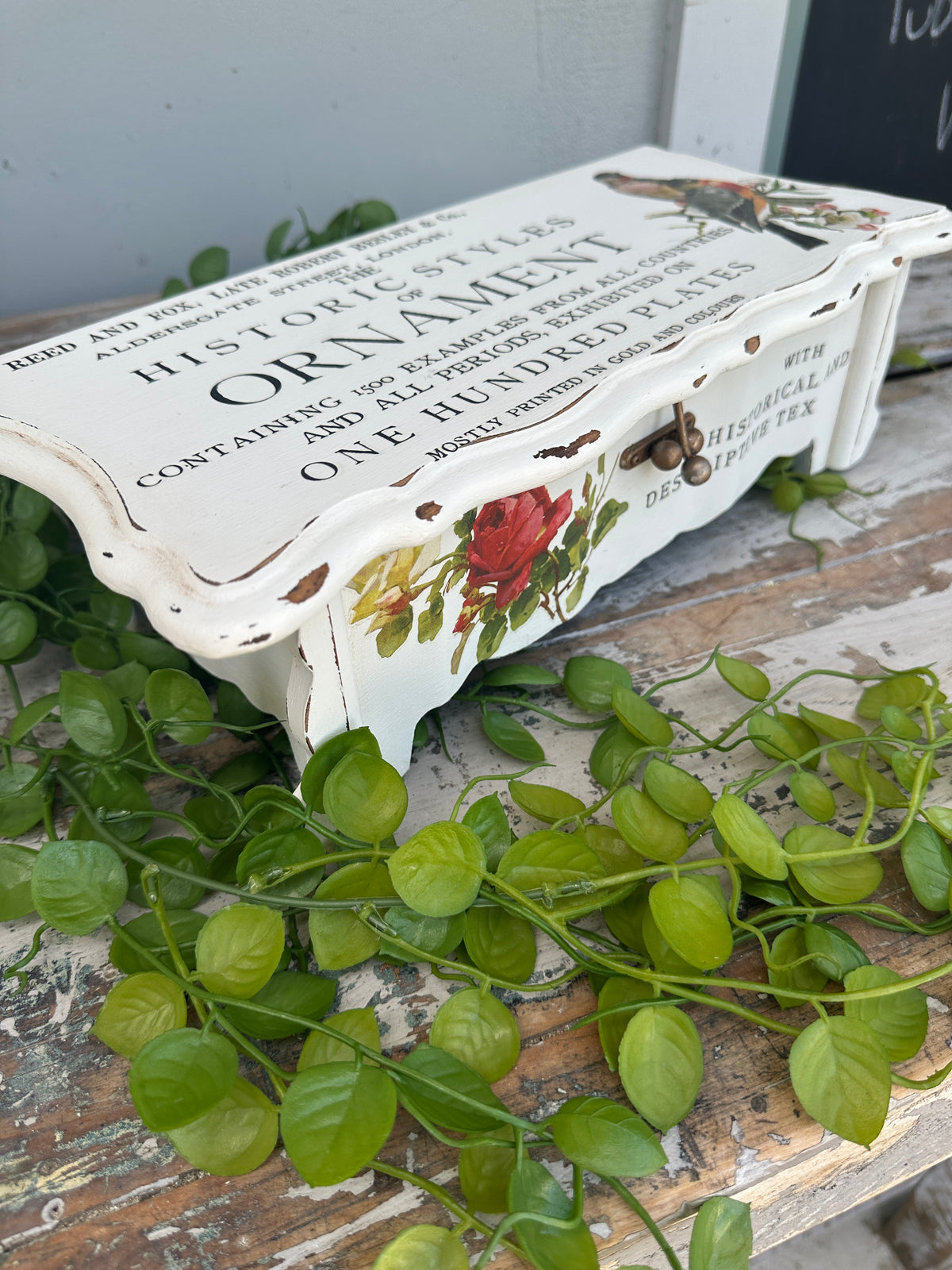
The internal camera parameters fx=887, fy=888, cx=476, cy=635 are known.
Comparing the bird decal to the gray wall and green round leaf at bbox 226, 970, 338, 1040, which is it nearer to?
the gray wall

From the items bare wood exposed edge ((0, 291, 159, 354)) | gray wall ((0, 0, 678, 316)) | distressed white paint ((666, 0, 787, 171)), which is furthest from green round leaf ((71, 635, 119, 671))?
distressed white paint ((666, 0, 787, 171))

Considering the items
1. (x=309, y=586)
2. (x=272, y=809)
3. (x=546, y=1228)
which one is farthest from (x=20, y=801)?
(x=546, y=1228)

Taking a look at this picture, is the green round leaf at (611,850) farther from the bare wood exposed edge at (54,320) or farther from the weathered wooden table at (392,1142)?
the bare wood exposed edge at (54,320)

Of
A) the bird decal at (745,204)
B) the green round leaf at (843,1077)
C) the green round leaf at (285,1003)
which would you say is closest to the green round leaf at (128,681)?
the green round leaf at (285,1003)

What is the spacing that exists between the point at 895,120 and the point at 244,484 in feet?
3.42

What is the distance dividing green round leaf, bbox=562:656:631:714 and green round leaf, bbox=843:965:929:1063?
22cm

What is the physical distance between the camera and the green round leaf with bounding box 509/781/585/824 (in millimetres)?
489

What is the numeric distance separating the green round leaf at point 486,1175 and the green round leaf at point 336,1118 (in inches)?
1.6

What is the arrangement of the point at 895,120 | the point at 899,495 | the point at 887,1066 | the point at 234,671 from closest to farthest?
the point at 887,1066 < the point at 234,671 < the point at 899,495 < the point at 895,120

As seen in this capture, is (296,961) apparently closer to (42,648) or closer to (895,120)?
(42,648)

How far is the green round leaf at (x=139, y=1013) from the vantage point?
1.34 ft

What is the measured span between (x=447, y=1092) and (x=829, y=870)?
22 centimetres

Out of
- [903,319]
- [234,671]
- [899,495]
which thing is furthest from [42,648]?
[903,319]

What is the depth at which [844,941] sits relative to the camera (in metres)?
0.44
